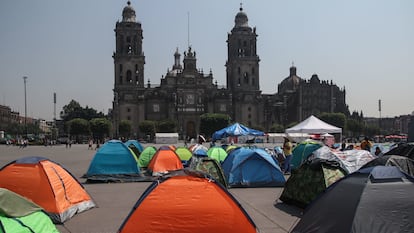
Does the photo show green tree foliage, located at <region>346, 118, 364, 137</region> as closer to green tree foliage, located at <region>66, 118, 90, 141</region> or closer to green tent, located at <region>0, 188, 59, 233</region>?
green tree foliage, located at <region>66, 118, 90, 141</region>

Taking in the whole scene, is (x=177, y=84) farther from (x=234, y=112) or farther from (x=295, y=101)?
(x=295, y=101)

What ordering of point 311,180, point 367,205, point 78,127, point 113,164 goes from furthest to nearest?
1. point 78,127
2. point 113,164
3. point 311,180
4. point 367,205

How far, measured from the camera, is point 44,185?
34.8ft

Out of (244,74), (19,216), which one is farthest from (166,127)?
(19,216)

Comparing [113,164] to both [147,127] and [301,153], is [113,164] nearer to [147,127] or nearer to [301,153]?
[301,153]

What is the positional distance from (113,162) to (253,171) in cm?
522

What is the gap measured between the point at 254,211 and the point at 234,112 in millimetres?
89615

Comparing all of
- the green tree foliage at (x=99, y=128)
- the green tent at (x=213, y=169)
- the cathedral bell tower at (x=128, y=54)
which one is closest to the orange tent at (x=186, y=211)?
the green tent at (x=213, y=169)

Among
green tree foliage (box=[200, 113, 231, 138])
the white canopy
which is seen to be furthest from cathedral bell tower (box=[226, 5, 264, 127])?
the white canopy

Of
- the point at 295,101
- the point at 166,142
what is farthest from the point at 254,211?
the point at 295,101

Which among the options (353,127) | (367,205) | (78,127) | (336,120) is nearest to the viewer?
(367,205)

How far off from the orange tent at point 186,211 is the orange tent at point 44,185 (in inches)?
109

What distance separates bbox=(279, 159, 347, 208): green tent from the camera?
1123cm

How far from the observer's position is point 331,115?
94438 mm
